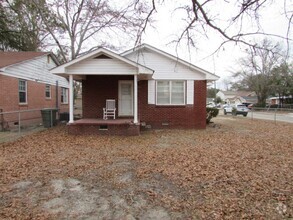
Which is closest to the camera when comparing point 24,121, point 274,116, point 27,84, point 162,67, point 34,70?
point 162,67

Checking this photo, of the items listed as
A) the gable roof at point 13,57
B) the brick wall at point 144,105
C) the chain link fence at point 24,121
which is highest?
the gable roof at point 13,57

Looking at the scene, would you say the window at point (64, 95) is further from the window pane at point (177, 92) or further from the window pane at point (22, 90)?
the window pane at point (177, 92)

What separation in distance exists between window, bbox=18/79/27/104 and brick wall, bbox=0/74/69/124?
25 cm

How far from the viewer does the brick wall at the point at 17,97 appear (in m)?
13.5

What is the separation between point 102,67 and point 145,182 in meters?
7.03

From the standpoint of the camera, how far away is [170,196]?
13.4ft

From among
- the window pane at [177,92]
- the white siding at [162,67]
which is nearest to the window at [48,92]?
the white siding at [162,67]

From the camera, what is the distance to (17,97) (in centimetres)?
1460

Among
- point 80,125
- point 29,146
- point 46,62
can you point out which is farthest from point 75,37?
point 29,146

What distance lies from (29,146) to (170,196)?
20.6 ft

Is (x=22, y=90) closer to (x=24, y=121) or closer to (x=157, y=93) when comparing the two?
(x=24, y=121)

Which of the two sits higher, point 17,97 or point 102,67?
point 102,67

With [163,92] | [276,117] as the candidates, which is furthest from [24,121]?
[276,117]

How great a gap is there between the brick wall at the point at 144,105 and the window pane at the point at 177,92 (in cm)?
38
